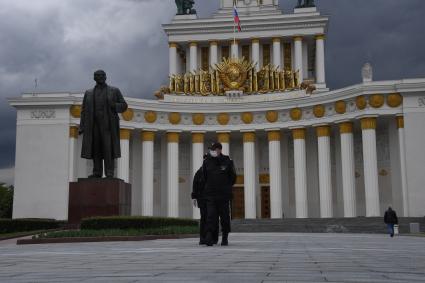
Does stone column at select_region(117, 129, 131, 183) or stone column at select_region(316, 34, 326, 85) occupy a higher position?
stone column at select_region(316, 34, 326, 85)

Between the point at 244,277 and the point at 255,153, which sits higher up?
the point at 255,153

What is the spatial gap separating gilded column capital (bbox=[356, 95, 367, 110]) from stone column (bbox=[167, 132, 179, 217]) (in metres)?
13.6

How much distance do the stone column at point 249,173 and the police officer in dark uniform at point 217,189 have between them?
30.8m

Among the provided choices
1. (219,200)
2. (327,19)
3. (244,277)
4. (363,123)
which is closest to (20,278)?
(244,277)

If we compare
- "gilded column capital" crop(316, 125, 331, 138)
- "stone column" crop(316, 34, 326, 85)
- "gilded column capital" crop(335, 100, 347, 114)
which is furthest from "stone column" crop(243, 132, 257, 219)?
"stone column" crop(316, 34, 326, 85)

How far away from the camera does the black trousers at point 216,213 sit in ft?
36.0

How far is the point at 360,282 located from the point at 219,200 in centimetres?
661

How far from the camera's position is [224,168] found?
1114 centimetres

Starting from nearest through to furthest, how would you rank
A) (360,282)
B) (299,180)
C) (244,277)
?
1. (360,282)
2. (244,277)
3. (299,180)

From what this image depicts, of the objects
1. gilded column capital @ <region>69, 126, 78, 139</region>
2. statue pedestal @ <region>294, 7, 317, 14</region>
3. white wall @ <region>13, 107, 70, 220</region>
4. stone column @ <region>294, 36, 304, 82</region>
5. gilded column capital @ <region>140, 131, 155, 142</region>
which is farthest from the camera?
statue pedestal @ <region>294, 7, 317, 14</region>

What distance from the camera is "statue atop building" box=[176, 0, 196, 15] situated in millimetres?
56562

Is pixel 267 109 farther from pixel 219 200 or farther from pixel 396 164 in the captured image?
pixel 219 200

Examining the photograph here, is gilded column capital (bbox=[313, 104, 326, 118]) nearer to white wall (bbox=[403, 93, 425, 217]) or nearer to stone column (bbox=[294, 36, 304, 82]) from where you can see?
white wall (bbox=[403, 93, 425, 217])

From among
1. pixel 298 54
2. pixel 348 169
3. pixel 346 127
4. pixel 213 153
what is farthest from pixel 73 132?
pixel 213 153
